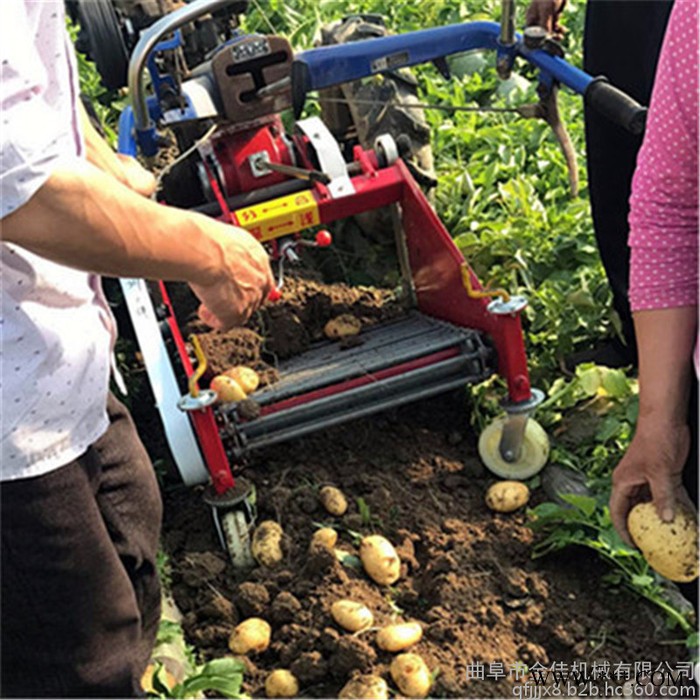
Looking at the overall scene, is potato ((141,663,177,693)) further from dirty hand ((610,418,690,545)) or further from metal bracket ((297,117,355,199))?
metal bracket ((297,117,355,199))

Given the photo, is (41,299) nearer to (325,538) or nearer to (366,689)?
(366,689)

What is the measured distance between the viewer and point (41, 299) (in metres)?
1.58

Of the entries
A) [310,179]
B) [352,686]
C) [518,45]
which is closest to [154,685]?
[352,686]

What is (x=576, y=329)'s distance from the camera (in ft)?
11.3

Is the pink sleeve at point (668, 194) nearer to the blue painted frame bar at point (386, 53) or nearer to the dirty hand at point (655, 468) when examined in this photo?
the dirty hand at point (655, 468)

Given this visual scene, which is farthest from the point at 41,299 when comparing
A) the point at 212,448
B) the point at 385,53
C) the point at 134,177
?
the point at 385,53

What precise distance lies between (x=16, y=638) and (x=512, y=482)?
1.51m

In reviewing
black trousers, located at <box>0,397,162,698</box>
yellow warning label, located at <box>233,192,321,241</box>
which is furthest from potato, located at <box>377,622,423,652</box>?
yellow warning label, located at <box>233,192,321,241</box>

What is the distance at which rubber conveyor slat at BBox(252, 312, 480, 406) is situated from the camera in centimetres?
303

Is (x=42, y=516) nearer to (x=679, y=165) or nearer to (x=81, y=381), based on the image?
(x=81, y=381)

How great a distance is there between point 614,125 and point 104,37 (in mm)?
1561

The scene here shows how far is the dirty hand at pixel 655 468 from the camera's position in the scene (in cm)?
160

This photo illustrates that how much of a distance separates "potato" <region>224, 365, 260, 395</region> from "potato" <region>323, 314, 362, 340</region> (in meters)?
0.34

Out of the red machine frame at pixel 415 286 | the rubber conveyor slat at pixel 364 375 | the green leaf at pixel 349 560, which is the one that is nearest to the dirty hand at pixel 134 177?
the red machine frame at pixel 415 286
